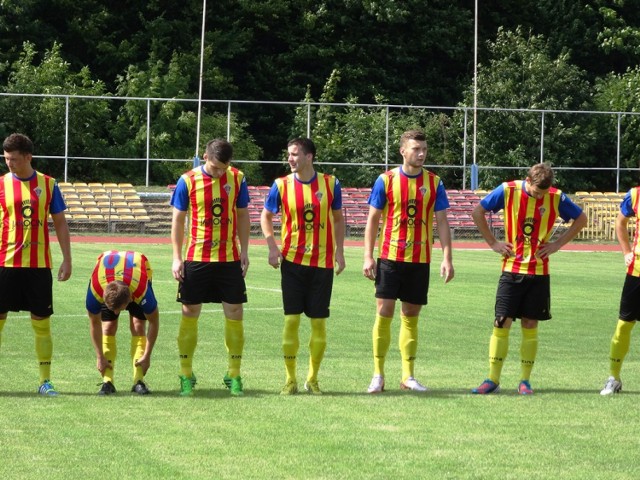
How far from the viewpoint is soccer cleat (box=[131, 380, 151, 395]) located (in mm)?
9539

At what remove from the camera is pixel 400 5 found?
50781mm

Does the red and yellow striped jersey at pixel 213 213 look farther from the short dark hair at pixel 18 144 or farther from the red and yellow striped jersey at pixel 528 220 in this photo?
the red and yellow striped jersey at pixel 528 220

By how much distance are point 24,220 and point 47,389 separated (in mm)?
1227

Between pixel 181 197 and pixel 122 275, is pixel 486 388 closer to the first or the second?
pixel 181 197

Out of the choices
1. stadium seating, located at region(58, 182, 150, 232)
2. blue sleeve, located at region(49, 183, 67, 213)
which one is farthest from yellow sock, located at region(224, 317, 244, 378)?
stadium seating, located at region(58, 182, 150, 232)

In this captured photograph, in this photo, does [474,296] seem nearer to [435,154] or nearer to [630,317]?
[630,317]

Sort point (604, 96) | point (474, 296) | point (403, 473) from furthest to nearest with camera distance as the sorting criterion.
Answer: point (604, 96)
point (474, 296)
point (403, 473)

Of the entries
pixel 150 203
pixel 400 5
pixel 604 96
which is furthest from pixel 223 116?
pixel 604 96

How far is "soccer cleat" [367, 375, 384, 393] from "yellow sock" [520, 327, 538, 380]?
107 centimetres

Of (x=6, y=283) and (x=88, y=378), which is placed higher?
(x=6, y=283)

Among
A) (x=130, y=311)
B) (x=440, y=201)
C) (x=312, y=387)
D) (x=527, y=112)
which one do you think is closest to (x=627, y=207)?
(x=440, y=201)

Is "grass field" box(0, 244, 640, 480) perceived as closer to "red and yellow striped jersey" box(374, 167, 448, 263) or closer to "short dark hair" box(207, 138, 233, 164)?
"red and yellow striped jersey" box(374, 167, 448, 263)

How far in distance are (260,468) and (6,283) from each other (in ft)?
10.9

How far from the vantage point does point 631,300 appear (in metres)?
10.0
